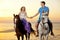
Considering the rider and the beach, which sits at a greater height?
the rider

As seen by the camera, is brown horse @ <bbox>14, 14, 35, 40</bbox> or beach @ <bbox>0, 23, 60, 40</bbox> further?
beach @ <bbox>0, 23, 60, 40</bbox>

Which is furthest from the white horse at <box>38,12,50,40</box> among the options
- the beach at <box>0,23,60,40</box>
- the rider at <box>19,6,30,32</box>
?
the rider at <box>19,6,30,32</box>

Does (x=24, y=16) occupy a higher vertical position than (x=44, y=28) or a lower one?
higher

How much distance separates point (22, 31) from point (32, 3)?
21.2 inches

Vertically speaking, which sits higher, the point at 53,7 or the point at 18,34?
the point at 53,7

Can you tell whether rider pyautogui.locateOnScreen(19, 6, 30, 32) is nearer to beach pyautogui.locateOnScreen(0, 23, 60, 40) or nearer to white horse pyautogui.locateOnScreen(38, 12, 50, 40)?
beach pyautogui.locateOnScreen(0, 23, 60, 40)

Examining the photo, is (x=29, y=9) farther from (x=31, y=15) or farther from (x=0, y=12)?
(x=0, y=12)

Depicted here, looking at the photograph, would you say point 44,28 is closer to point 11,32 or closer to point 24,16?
point 24,16

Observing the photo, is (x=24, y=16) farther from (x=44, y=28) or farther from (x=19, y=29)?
(x=44, y=28)

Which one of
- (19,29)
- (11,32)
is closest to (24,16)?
(19,29)

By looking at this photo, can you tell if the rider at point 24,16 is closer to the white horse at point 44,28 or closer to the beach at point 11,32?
the beach at point 11,32

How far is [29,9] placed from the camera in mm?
4750

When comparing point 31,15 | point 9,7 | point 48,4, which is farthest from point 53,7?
point 9,7

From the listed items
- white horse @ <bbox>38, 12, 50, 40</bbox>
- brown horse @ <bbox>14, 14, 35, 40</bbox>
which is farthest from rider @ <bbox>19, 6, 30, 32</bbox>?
white horse @ <bbox>38, 12, 50, 40</bbox>
